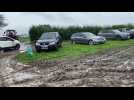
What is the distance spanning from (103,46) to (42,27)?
4.27 ft

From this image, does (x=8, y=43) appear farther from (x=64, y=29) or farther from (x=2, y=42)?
(x=64, y=29)

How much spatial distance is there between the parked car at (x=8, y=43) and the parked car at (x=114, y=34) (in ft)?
5.51

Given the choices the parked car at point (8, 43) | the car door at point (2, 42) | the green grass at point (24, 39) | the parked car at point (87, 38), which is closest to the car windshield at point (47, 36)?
the green grass at point (24, 39)

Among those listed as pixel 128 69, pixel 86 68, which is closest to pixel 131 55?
pixel 128 69

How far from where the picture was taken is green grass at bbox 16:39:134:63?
748cm

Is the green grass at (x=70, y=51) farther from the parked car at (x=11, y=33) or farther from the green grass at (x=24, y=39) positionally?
the parked car at (x=11, y=33)

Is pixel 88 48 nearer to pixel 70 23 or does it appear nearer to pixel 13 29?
pixel 70 23

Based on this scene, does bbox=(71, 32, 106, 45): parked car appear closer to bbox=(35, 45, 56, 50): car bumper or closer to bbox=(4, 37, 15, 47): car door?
bbox=(35, 45, 56, 50): car bumper

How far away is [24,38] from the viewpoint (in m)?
7.45

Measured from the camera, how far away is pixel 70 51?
758 cm

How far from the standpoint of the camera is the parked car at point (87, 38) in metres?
7.64

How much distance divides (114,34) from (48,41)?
4.45 feet

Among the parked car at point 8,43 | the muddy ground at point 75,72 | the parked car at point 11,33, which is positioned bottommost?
the muddy ground at point 75,72

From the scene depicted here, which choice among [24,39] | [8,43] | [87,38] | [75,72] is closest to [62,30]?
[87,38]
